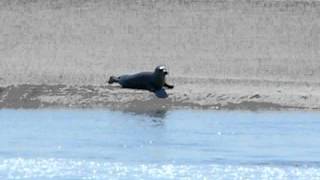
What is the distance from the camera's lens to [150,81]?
64.5ft

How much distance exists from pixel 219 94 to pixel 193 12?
12.8 feet

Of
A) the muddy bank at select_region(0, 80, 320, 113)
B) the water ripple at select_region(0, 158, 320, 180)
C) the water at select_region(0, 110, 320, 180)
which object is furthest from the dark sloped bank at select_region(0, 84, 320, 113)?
the water ripple at select_region(0, 158, 320, 180)

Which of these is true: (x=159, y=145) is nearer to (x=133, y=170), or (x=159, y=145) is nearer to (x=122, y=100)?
(x=133, y=170)

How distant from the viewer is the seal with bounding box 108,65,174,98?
64.3 ft

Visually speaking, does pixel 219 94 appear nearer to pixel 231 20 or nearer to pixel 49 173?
pixel 231 20

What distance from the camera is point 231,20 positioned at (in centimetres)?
2269

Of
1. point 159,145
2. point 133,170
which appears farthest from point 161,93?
point 133,170

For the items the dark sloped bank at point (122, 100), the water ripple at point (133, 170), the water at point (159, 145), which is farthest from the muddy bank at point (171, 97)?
the water ripple at point (133, 170)

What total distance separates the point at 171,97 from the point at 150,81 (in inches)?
18.4

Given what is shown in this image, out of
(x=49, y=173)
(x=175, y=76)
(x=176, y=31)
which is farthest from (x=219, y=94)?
(x=49, y=173)

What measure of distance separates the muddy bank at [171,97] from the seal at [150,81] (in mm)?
83

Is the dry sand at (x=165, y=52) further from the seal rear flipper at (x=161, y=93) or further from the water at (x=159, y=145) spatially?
the water at (x=159, y=145)

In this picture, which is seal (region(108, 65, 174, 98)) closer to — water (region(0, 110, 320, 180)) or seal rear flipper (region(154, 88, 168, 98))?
seal rear flipper (region(154, 88, 168, 98))

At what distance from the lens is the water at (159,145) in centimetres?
1419
